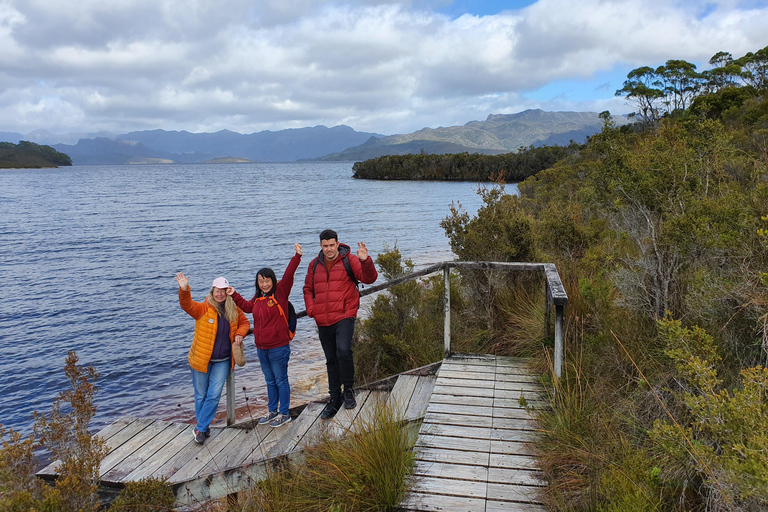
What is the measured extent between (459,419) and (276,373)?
→ 2375 mm

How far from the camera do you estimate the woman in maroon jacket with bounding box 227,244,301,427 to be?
5.87 meters

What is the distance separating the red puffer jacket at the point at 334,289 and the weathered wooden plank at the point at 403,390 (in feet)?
3.42

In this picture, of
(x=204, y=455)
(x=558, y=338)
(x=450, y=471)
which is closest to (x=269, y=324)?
(x=204, y=455)

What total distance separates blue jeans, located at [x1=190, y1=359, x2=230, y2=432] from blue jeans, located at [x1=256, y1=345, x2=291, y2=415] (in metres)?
0.48

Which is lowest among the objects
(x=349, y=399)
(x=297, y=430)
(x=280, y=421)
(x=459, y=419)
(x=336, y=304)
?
(x=280, y=421)

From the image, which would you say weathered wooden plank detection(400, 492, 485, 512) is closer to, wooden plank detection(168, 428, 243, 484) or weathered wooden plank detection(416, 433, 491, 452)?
weathered wooden plank detection(416, 433, 491, 452)

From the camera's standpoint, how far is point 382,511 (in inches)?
138

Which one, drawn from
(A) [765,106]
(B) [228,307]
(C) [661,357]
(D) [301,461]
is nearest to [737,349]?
(C) [661,357]

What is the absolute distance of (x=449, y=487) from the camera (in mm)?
3725

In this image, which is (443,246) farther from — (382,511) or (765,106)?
(382,511)

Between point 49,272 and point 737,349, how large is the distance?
23.5 meters

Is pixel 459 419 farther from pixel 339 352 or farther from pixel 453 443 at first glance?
pixel 339 352

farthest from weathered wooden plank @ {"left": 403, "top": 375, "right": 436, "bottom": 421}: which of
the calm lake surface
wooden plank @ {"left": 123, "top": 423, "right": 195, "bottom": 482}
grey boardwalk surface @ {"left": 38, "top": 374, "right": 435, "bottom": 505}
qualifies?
the calm lake surface

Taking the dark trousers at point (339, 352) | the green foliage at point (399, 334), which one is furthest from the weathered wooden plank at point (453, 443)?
the green foliage at point (399, 334)
